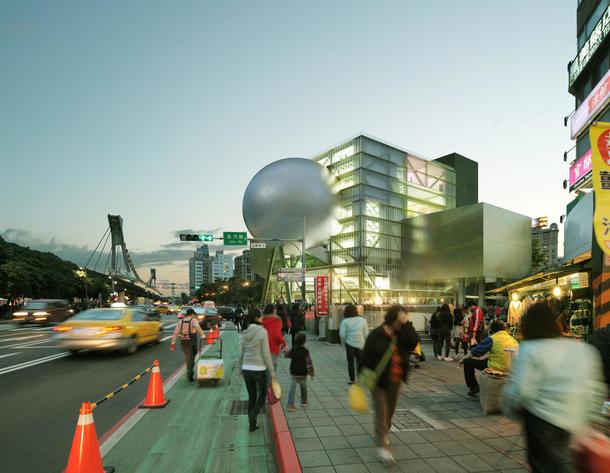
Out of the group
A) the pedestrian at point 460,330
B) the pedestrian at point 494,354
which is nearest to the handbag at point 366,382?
the pedestrian at point 494,354

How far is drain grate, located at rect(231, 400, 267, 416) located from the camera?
7.36 metres

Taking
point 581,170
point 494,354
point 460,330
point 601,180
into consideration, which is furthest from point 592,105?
point 494,354

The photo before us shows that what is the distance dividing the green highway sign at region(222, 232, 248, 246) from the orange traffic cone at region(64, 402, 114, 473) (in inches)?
950

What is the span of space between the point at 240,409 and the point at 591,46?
23.7m

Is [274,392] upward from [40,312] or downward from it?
upward

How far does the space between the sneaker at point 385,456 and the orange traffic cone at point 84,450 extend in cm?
296

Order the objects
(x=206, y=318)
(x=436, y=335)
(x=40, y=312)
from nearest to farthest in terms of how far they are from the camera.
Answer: (x=436, y=335) → (x=206, y=318) → (x=40, y=312)

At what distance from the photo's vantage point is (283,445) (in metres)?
5.20

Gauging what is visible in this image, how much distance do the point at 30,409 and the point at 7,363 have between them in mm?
6188

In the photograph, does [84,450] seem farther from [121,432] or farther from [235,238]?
[235,238]

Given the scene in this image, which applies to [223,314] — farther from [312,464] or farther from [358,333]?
[312,464]

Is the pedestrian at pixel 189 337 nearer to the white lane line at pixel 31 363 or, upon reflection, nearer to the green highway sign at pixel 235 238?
the white lane line at pixel 31 363

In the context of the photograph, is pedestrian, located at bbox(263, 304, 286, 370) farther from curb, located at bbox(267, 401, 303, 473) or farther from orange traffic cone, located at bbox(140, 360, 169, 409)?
orange traffic cone, located at bbox(140, 360, 169, 409)

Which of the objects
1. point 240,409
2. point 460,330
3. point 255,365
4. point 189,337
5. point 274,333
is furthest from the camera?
point 460,330
